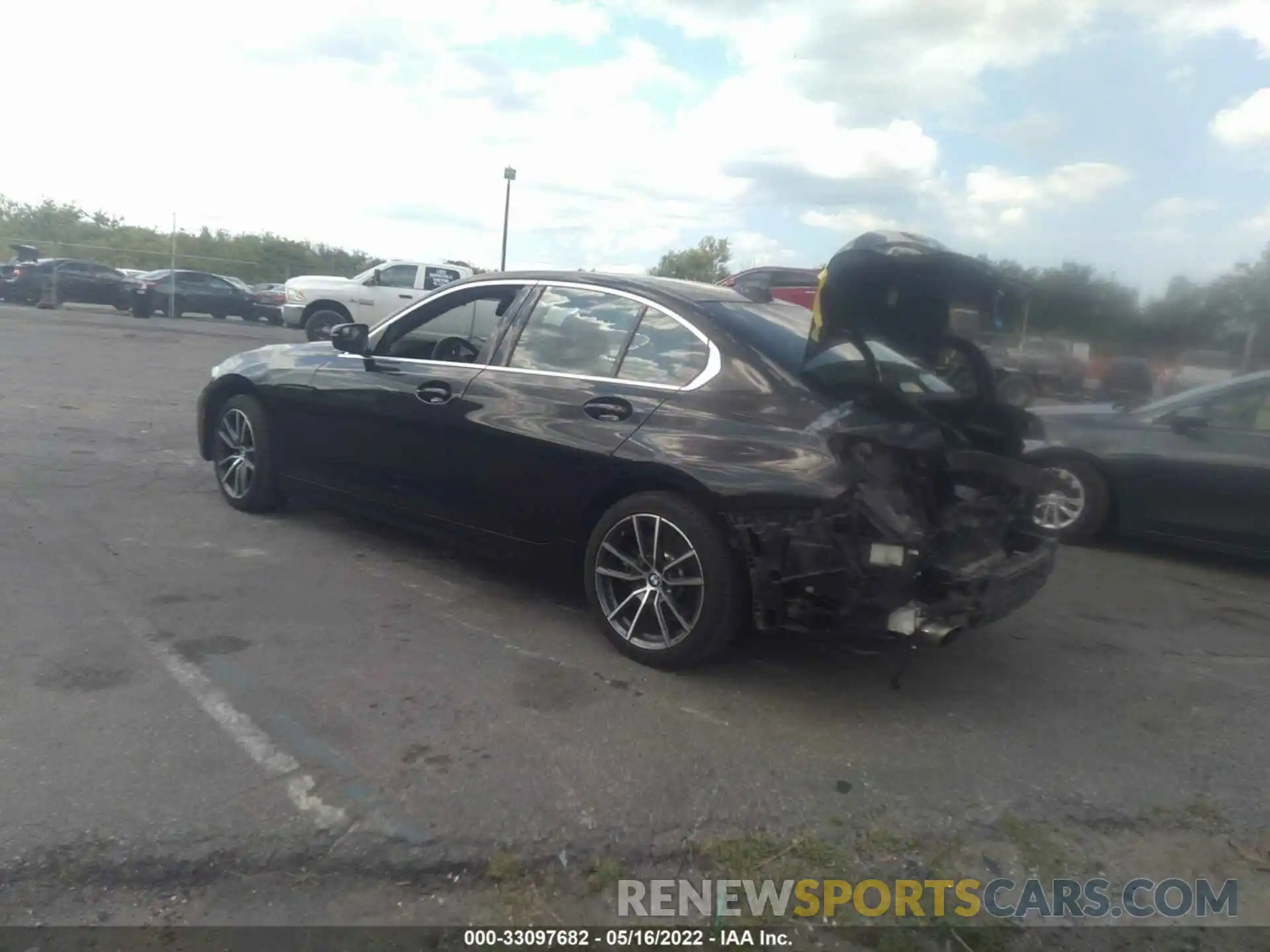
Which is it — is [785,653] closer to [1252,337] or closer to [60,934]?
[60,934]

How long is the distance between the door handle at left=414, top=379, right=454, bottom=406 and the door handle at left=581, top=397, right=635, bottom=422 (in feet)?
2.93

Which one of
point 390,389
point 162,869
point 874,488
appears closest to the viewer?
point 162,869

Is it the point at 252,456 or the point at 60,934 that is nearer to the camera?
the point at 60,934

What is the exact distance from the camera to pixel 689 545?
4078 mm

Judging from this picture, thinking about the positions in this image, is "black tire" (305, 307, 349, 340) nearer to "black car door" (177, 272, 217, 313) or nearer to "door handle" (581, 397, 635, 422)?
"black car door" (177, 272, 217, 313)

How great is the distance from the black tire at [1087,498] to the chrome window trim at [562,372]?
360 centimetres

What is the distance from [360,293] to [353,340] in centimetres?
1626

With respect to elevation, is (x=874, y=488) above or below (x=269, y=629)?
above

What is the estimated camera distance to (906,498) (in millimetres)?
3822

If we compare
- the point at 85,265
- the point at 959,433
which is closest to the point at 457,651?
the point at 959,433

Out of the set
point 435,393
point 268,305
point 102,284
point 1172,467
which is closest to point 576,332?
point 435,393

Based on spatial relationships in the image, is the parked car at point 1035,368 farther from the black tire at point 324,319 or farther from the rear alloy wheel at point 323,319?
the black tire at point 324,319

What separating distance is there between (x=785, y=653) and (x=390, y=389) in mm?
2418

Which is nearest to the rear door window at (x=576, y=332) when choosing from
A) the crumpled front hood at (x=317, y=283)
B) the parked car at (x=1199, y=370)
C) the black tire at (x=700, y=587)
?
the black tire at (x=700, y=587)
